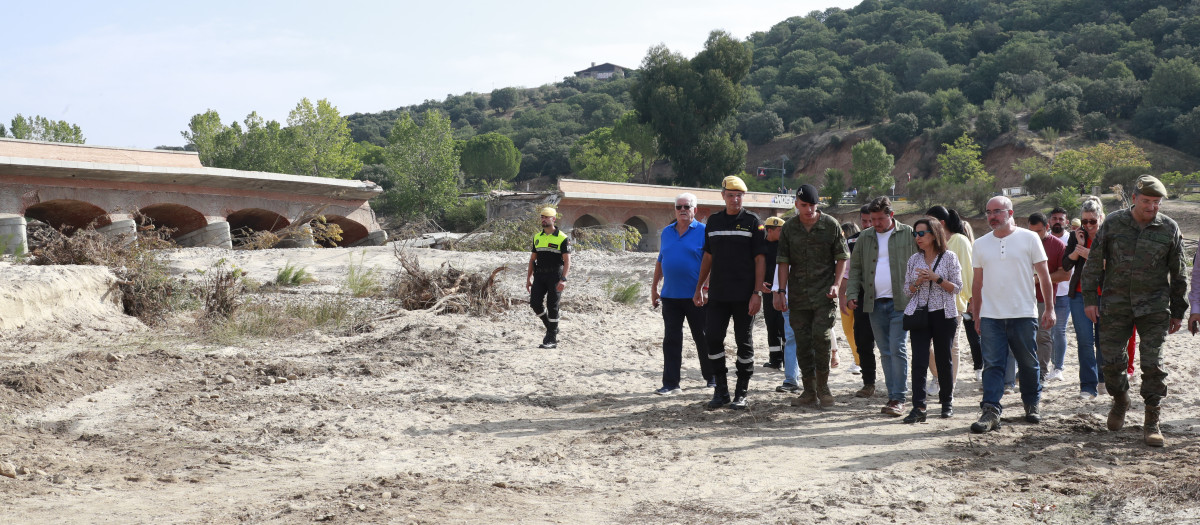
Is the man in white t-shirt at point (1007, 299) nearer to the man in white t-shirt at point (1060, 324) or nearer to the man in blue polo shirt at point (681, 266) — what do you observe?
the man in white t-shirt at point (1060, 324)

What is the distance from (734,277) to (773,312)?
1.85 meters

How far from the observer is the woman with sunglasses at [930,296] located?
6.14 meters

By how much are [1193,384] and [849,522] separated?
5340 millimetres

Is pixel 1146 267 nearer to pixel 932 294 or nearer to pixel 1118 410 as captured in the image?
pixel 1118 410

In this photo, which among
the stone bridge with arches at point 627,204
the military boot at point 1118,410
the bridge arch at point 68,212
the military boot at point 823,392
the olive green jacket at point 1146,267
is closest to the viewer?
the olive green jacket at point 1146,267

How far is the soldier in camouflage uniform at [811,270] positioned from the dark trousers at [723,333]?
0.28m

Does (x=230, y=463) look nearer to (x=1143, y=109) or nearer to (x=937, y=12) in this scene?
(x=1143, y=109)

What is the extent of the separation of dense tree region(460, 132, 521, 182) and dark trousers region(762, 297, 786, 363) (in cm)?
8878

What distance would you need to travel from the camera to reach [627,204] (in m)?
45.1

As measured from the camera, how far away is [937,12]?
12250cm

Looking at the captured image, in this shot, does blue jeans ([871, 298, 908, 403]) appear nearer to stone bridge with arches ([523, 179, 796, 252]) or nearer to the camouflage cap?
the camouflage cap

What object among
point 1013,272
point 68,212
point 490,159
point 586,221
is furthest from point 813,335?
point 490,159

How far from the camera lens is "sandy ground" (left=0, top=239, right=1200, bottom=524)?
425cm

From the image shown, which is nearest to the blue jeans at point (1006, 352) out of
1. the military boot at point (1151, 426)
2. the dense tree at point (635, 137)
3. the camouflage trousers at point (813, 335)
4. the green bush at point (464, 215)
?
the military boot at point (1151, 426)
